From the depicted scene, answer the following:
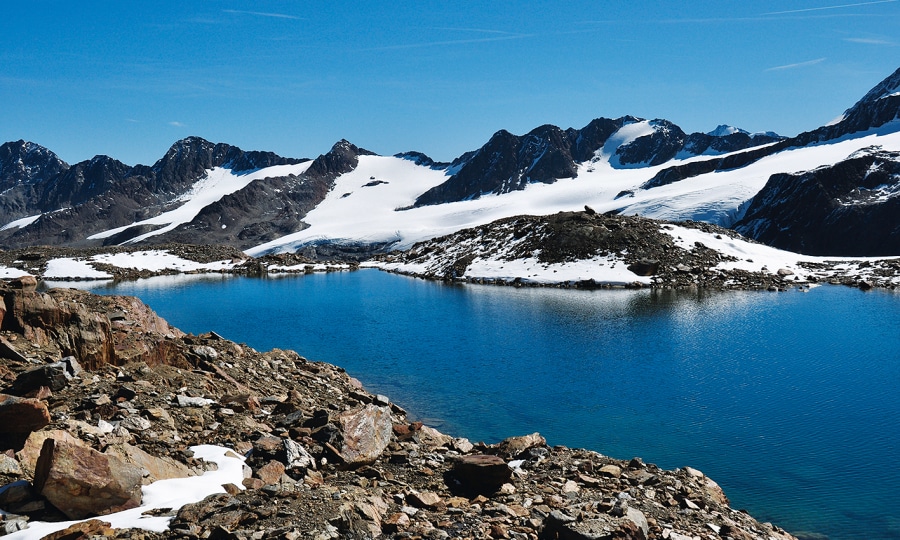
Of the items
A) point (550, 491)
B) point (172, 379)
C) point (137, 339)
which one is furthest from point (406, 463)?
point (137, 339)

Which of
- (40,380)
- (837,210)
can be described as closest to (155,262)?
(40,380)

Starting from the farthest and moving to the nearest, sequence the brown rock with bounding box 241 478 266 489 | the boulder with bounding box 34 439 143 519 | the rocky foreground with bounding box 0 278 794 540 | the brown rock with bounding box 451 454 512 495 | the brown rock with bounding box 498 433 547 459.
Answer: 1. the brown rock with bounding box 498 433 547 459
2. the brown rock with bounding box 451 454 512 495
3. the brown rock with bounding box 241 478 266 489
4. the rocky foreground with bounding box 0 278 794 540
5. the boulder with bounding box 34 439 143 519

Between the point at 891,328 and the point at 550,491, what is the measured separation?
41647 millimetres

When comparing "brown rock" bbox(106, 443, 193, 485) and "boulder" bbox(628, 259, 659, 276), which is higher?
"boulder" bbox(628, 259, 659, 276)

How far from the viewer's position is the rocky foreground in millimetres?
9016

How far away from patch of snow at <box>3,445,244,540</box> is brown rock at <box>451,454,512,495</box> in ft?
15.9

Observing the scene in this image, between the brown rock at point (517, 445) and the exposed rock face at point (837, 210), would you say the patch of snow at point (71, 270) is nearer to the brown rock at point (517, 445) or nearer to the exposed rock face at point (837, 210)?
the brown rock at point (517, 445)

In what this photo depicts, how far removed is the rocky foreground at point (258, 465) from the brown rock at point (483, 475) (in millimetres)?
33

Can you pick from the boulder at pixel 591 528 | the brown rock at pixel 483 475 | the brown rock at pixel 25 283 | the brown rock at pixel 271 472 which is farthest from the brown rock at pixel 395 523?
the brown rock at pixel 25 283

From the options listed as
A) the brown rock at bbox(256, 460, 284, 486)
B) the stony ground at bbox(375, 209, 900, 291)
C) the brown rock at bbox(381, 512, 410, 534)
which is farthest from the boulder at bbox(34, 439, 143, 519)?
the stony ground at bbox(375, 209, 900, 291)

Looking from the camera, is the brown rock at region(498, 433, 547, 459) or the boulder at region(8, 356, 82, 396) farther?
the brown rock at region(498, 433, 547, 459)

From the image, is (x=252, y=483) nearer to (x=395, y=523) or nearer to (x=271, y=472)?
(x=271, y=472)

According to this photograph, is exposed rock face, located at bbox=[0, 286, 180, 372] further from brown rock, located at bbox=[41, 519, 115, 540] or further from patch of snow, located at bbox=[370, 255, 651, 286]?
patch of snow, located at bbox=[370, 255, 651, 286]

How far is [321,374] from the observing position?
2512 centimetres
